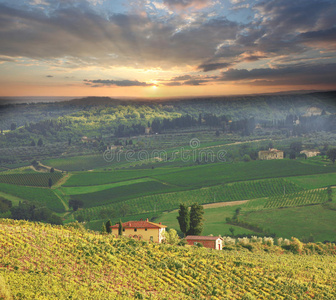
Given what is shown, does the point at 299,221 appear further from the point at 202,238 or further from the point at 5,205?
the point at 5,205

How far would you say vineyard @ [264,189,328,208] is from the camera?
8312 cm

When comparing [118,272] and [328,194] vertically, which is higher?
[118,272]

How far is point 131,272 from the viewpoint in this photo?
27672mm

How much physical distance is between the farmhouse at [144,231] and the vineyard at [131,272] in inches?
426

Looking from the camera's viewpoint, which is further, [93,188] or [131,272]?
[93,188]

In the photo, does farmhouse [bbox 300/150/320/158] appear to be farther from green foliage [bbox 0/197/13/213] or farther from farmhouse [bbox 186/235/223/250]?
farmhouse [bbox 186/235/223/250]

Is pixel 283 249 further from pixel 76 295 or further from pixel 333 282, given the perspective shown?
pixel 76 295

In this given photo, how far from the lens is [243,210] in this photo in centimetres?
7944

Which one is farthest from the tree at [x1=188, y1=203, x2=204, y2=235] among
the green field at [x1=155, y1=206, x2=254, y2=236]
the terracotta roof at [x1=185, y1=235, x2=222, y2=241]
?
the green field at [x1=155, y1=206, x2=254, y2=236]

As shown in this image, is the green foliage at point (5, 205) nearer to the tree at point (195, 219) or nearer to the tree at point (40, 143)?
the tree at point (195, 219)

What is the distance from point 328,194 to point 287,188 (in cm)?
961

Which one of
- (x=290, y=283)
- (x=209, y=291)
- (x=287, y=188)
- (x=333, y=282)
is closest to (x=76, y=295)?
(x=209, y=291)

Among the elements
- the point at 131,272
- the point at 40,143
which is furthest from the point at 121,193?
the point at 40,143

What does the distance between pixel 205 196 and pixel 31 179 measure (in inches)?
2211
